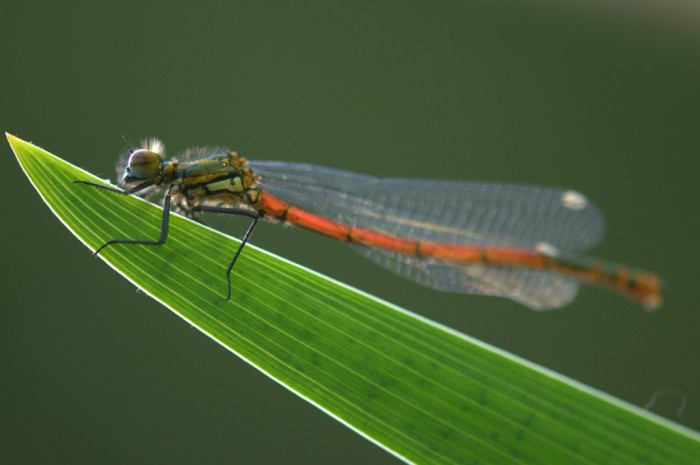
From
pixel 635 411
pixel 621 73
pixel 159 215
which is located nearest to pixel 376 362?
pixel 635 411

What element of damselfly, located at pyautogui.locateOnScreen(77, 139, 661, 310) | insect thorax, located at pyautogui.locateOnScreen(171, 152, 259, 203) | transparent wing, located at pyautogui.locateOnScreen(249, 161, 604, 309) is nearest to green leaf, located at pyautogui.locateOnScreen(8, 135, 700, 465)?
insect thorax, located at pyautogui.locateOnScreen(171, 152, 259, 203)

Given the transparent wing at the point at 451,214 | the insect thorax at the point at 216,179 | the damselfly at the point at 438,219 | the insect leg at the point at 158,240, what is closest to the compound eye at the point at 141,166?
the insect thorax at the point at 216,179

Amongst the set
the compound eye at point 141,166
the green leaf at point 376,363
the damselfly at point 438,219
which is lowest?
the green leaf at point 376,363

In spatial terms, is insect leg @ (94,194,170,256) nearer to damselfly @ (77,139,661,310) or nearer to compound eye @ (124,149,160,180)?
Answer: compound eye @ (124,149,160,180)

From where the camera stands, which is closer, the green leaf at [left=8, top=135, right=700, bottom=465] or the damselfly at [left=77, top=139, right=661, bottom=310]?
the green leaf at [left=8, top=135, right=700, bottom=465]

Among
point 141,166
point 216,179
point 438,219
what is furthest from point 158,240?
point 438,219

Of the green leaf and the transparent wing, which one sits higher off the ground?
the transparent wing

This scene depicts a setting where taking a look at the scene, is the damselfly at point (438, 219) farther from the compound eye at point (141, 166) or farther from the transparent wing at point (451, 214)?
the compound eye at point (141, 166)

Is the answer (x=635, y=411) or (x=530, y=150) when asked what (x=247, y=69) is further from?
(x=635, y=411)
